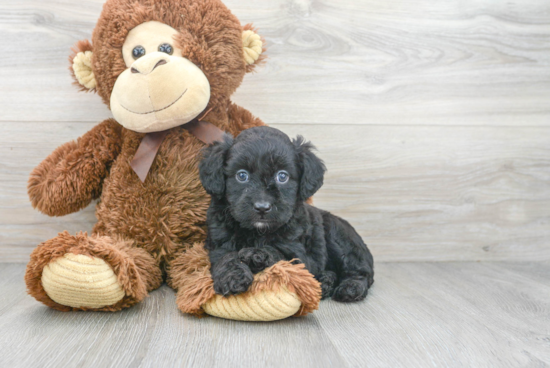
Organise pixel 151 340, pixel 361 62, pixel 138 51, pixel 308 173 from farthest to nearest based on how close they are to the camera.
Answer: pixel 361 62, pixel 138 51, pixel 308 173, pixel 151 340


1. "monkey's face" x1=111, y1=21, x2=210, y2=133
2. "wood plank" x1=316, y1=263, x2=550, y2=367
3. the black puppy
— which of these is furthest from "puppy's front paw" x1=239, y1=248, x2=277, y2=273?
"monkey's face" x1=111, y1=21, x2=210, y2=133

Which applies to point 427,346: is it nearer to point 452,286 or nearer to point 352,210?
point 452,286

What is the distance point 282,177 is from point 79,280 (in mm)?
623

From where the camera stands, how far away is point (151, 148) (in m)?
1.57

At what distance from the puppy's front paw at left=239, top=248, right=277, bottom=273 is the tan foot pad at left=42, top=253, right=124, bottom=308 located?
14.3 inches

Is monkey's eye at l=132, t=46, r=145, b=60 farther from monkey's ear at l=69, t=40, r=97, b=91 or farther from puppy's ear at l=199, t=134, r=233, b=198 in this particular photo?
puppy's ear at l=199, t=134, r=233, b=198

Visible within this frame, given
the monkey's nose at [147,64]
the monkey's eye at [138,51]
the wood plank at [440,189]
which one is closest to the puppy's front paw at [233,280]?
the monkey's nose at [147,64]

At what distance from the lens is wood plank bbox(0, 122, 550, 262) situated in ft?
6.83

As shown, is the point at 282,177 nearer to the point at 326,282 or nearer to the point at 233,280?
the point at 233,280

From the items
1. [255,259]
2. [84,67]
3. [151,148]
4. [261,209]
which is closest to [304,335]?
[255,259]

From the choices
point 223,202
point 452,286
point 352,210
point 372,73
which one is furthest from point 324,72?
point 452,286

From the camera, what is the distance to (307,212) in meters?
1.52

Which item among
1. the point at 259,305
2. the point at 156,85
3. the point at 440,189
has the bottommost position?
the point at 440,189

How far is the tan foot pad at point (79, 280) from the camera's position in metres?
1.20
